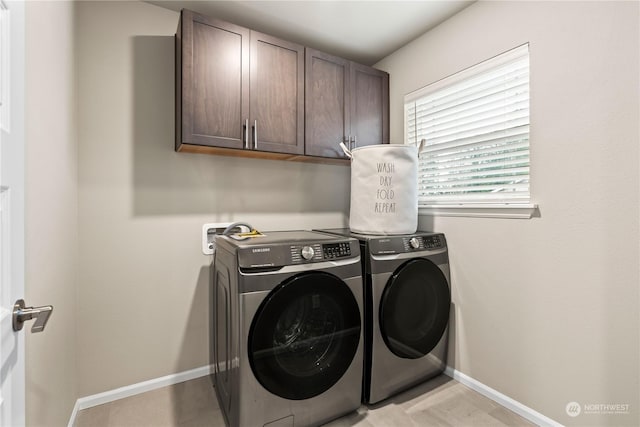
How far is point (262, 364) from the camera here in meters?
1.40

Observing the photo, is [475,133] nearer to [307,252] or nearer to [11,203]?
[307,252]

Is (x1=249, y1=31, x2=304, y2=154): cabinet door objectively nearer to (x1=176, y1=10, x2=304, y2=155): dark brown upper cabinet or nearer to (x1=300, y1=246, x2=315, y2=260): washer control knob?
(x1=176, y1=10, x2=304, y2=155): dark brown upper cabinet

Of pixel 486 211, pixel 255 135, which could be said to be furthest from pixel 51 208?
pixel 486 211

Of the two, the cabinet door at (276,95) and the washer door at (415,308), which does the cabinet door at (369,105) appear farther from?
the washer door at (415,308)

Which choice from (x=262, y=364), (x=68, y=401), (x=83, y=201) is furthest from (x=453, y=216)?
(x=68, y=401)

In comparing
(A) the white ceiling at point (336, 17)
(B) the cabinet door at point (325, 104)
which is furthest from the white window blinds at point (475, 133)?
(B) the cabinet door at point (325, 104)

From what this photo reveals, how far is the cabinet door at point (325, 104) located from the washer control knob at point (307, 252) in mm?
825

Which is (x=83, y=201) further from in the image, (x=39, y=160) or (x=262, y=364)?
(x=262, y=364)

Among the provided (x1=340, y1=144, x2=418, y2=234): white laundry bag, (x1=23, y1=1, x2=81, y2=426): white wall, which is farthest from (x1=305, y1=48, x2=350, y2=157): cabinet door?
(x1=23, y1=1, x2=81, y2=426): white wall

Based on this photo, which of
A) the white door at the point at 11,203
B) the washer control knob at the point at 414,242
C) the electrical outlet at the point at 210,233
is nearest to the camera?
the white door at the point at 11,203

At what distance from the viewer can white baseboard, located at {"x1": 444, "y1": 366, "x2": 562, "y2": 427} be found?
1588 millimetres

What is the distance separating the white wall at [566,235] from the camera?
4.29 feet

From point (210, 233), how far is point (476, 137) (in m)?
1.85

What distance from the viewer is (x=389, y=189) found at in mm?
1913
